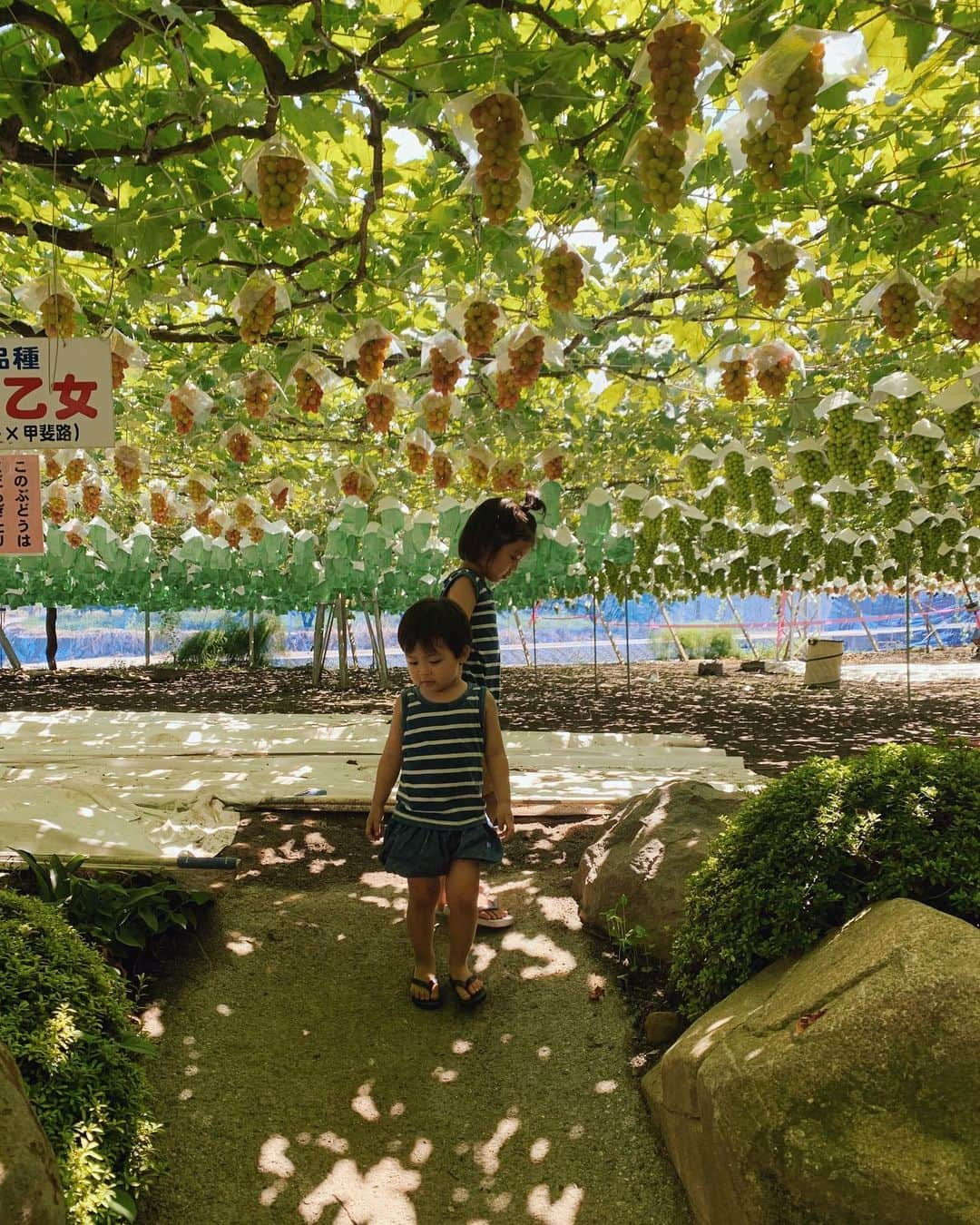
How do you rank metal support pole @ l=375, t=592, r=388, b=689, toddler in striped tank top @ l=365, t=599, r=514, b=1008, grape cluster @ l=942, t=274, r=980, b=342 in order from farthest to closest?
metal support pole @ l=375, t=592, r=388, b=689 < grape cluster @ l=942, t=274, r=980, b=342 < toddler in striped tank top @ l=365, t=599, r=514, b=1008

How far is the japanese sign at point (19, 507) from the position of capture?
14.7ft

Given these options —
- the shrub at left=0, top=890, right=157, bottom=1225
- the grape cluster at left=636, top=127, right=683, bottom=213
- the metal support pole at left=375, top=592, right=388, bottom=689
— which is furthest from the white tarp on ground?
the metal support pole at left=375, top=592, right=388, bottom=689

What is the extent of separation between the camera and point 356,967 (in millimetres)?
3178

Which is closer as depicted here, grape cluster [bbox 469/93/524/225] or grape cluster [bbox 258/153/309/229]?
grape cluster [bbox 469/93/524/225]

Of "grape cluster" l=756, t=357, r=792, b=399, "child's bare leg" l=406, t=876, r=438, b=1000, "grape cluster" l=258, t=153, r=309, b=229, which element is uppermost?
"grape cluster" l=258, t=153, r=309, b=229

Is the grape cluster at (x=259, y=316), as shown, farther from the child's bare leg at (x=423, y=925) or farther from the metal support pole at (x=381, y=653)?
the metal support pole at (x=381, y=653)

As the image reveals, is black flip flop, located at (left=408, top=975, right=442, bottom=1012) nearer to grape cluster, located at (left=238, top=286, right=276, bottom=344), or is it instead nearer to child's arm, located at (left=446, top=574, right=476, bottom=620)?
child's arm, located at (left=446, top=574, right=476, bottom=620)

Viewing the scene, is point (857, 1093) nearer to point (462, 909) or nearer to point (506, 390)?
point (462, 909)

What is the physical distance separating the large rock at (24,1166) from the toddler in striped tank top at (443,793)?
129cm

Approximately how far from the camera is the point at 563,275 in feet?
9.57

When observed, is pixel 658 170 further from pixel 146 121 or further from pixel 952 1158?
pixel 952 1158

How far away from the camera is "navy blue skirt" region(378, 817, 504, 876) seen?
2844 mm

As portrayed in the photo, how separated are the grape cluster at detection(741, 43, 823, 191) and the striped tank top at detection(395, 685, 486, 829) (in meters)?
1.76

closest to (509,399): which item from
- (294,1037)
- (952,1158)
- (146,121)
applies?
(146,121)
